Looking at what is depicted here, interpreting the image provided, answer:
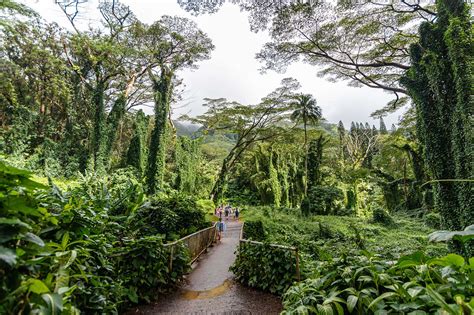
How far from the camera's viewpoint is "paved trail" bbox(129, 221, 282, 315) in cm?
455

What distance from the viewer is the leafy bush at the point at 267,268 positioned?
5.22 m

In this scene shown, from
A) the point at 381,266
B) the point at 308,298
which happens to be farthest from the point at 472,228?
the point at 308,298

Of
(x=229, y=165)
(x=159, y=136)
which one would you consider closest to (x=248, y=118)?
(x=229, y=165)

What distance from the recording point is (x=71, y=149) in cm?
1738

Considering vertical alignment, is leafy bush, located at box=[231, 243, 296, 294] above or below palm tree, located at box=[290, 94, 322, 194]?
below

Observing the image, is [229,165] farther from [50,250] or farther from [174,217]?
[50,250]

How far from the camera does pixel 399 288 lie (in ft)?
4.17

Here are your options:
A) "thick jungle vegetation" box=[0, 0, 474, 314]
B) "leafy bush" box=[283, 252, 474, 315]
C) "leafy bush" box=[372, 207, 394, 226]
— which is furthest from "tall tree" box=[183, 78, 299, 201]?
"leafy bush" box=[283, 252, 474, 315]

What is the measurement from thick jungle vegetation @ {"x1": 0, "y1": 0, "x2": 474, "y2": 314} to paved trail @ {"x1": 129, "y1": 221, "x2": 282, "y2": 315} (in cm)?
31

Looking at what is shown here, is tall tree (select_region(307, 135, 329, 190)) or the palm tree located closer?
the palm tree

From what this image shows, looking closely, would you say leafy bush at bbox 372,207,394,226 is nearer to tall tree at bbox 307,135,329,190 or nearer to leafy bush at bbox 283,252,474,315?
tall tree at bbox 307,135,329,190

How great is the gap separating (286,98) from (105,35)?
14.7 metres

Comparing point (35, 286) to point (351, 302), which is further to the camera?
point (351, 302)

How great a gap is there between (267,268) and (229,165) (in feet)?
66.5
